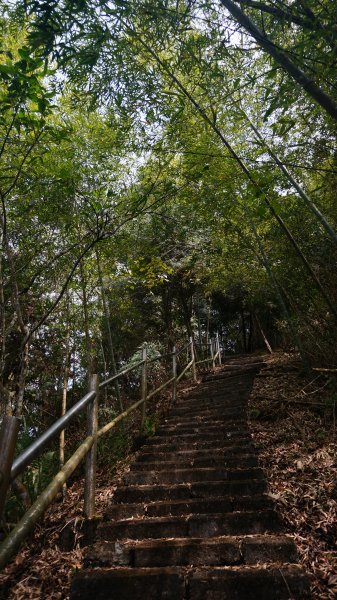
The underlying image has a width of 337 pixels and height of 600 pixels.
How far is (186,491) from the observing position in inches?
120

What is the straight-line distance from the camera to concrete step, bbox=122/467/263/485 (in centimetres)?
327

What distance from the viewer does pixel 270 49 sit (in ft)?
7.84

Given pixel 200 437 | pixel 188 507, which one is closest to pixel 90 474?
pixel 188 507

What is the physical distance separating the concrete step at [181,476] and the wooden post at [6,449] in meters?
2.36

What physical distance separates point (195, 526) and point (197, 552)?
298mm

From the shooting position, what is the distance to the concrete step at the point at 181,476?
10.7 ft

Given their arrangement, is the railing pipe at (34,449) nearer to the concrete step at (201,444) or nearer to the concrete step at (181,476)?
the concrete step at (181,476)

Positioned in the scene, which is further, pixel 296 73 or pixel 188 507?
pixel 188 507

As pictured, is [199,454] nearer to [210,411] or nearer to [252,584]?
[210,411]

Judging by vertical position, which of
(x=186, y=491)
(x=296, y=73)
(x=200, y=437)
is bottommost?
(x=186, y=491)

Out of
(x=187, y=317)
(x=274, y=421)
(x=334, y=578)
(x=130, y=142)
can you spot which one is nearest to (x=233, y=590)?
(x=334, y=578)

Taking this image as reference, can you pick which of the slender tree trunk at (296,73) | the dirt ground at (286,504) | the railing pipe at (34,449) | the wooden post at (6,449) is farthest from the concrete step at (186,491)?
the slender tree trunk at (296,73)

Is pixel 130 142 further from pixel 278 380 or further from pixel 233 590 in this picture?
pixel 233 590

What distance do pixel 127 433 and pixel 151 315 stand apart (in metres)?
8.00
